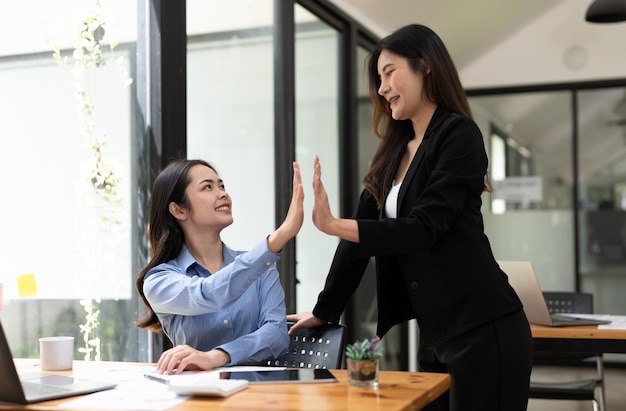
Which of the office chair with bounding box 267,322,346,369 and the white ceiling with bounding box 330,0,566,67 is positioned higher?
the white ceiling with bounding box 330,0,566,67

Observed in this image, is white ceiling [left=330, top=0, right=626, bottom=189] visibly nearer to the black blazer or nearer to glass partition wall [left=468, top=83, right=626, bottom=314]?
glass partition wall [left=468, top=83, right=626, bottom=314]

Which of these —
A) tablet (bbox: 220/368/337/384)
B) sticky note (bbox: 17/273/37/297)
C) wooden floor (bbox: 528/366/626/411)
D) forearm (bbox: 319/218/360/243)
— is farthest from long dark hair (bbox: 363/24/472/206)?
wooden floor (bbox: 528/366/626/411)

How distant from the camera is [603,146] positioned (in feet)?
22.7

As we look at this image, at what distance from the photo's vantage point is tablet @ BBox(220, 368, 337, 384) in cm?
175

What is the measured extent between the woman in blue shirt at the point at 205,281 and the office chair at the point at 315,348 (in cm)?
7

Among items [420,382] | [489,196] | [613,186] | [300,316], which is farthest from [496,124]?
[420,382]

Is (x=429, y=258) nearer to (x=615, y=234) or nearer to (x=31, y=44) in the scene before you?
(x=31, y=44)

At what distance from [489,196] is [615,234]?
3.60 feet

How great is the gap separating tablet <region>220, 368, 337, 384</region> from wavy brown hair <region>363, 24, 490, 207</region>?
65 cm

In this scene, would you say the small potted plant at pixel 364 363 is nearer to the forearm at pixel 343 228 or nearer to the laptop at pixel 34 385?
the forearm at pixel 343 228

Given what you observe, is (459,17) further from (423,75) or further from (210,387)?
(210,387)

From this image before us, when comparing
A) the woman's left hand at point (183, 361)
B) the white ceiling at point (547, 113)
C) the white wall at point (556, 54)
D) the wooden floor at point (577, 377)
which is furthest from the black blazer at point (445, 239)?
the white wall at point (556, 54)

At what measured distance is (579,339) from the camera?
310 centimetres

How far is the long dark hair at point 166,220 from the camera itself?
2334 millimetres
